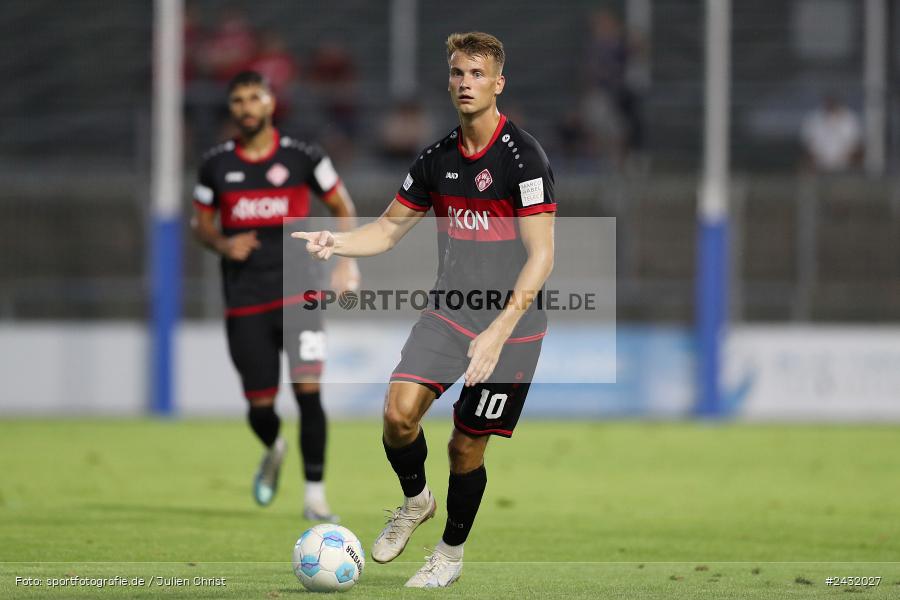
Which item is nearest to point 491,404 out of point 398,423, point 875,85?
point 398,423

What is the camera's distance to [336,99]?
63.3 feet

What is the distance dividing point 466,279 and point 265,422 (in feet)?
10.1

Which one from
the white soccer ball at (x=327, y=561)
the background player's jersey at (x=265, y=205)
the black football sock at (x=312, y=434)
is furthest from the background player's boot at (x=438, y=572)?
the background player's jersey at (x=265, y=205)

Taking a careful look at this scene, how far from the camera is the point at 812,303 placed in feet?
55.4

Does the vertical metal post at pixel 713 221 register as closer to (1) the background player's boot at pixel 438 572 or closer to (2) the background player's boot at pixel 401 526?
(2) the background player's boot at pixel 401 526

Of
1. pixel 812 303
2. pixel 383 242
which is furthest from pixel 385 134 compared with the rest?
pixel 383 242

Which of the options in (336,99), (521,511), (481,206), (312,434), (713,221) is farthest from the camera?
(336,99)

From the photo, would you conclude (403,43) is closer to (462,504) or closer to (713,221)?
(713,221)

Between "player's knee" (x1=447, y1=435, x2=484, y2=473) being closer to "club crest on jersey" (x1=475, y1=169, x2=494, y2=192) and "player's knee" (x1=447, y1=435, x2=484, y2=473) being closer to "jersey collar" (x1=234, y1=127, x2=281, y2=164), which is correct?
"club crest on jersey" (x1=475, y1=169, x2=494, y2=192)

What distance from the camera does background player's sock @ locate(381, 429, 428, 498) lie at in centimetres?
680

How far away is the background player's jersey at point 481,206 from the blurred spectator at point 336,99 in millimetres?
12410

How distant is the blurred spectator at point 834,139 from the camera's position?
62.1 ft

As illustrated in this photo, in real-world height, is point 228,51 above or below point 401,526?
above

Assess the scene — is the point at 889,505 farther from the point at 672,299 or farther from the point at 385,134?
the point at 385,134
